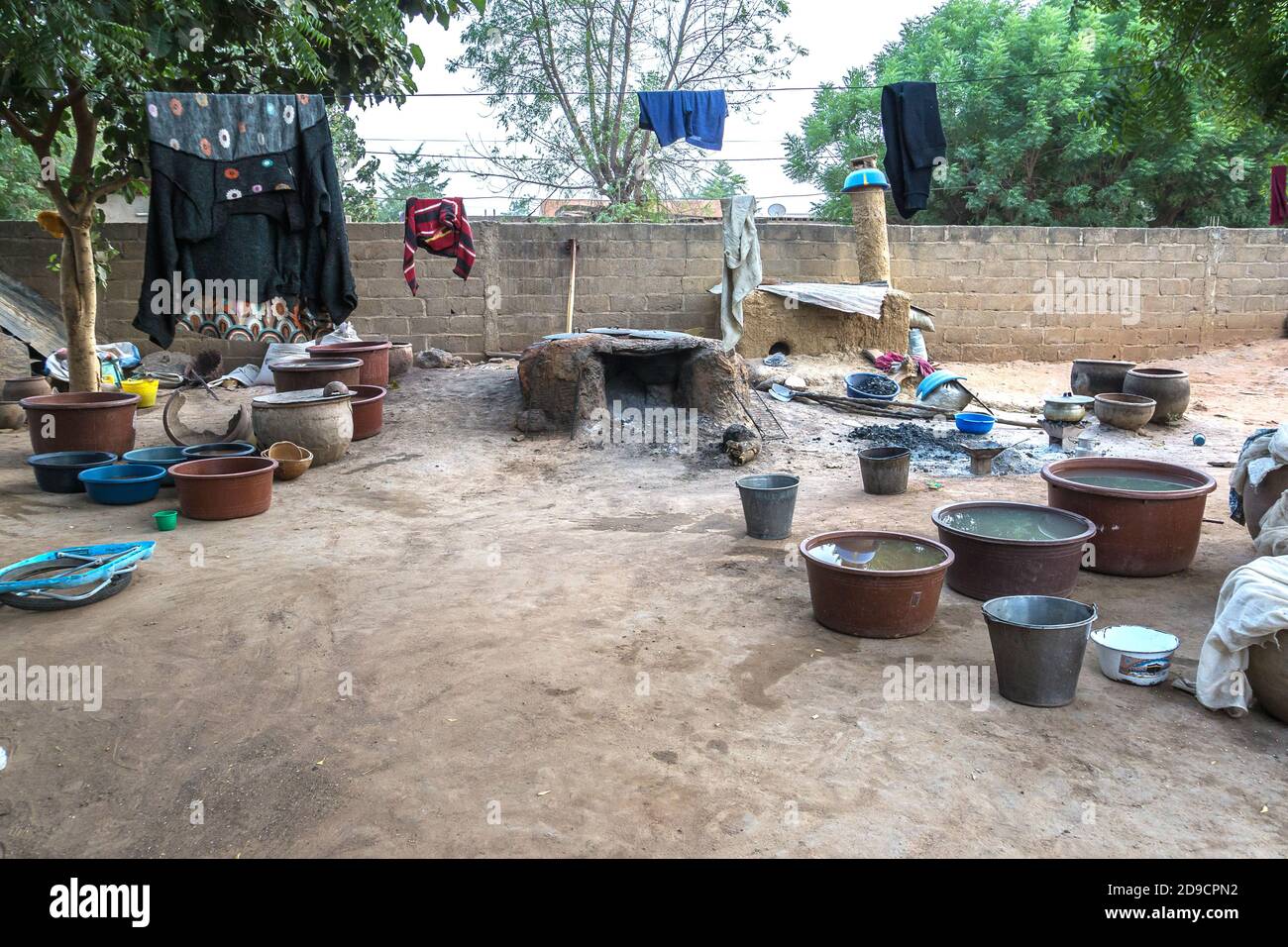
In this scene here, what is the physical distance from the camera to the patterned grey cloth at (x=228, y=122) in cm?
515

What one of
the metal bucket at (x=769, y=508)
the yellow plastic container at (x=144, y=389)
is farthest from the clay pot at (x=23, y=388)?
the metal bucket at (x=769, y=508)

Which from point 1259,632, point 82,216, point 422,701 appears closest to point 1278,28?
point 1259,632

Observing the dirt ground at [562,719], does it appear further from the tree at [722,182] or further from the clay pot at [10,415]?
the tree at [722,182]

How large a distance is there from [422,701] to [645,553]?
202cm

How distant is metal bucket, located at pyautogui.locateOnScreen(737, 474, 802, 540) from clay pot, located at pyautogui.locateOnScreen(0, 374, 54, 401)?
672 centimetres

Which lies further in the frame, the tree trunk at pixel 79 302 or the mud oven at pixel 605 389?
the mud oven at pixel 605 389

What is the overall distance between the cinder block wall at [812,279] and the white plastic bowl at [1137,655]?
8.16 meters

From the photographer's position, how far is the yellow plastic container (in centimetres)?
874

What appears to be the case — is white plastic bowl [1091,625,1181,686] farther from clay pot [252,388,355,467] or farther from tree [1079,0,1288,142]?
clay pot [252,388,355,467]

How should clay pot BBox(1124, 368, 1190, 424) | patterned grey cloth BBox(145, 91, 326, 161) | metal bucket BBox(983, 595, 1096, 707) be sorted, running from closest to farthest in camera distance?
metal bucket BBox(983, 595, 1096, 707) < patterned grey cloth BBox(145, 91, 326, 161) < clay pot BBox(1124, 368, 1190, 424)

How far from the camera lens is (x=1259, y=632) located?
3.11 meters

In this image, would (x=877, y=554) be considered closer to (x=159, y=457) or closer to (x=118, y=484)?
(x=118, y=484)

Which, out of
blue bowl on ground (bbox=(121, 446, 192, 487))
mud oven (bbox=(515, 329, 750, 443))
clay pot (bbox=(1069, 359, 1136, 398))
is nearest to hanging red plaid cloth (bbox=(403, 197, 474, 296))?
mud oven (bbox=(515, 329, 750, 443))

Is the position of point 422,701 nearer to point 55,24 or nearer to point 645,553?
point 645,553
